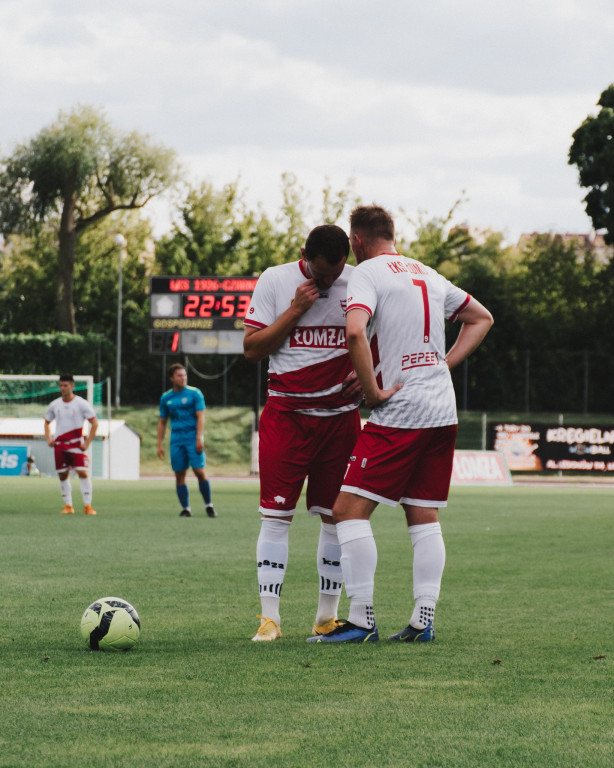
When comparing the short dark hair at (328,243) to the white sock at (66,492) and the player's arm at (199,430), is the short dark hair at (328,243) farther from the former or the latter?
the white sock at (66,492)

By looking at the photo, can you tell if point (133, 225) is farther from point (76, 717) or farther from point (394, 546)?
point (76, 717)

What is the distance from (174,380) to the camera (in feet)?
51.8

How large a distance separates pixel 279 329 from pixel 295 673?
68.3 inches

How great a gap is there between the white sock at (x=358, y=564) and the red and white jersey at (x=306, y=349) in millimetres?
647

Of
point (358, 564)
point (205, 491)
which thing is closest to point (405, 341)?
point (358, 564)

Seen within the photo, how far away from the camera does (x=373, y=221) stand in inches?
217

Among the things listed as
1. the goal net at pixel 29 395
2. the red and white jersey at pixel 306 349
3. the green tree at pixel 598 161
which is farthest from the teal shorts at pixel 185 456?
the green tree at pixel 598 161

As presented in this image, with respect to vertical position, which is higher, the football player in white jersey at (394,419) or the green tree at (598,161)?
the green tree at (598,161)

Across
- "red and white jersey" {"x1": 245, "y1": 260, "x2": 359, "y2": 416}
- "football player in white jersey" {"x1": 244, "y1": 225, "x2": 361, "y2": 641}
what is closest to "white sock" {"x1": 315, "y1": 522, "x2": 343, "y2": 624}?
"football player in white jersey" {"x1": 244, "y1": 225, "x2": 361, "y2": 641}

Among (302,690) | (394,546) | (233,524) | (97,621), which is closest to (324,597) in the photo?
(97,621)

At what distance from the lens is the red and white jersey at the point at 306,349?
5598 millimetres

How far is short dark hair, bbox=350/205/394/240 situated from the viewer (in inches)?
217

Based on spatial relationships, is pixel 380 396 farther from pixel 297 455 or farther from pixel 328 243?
pixel 328 243

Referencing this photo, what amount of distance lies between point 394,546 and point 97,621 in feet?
22.5
